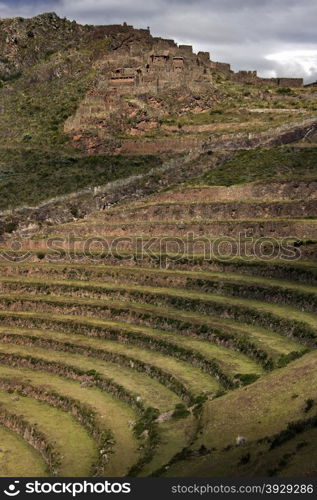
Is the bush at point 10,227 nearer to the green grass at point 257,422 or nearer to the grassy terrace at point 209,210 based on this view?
the grassy terrace at point 209,210

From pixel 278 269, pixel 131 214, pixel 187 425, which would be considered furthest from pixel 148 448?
pixel 131 214

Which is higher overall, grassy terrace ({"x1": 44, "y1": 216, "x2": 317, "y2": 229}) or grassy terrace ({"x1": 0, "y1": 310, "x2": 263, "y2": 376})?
grassy terrace ({"x1": 44, "y1": 216, "x2": 317, "y2": 229})

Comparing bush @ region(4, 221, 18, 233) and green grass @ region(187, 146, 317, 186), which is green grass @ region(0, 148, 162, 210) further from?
green grass @ region(187, 146, 317, 186)

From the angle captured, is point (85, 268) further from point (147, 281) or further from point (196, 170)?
→ point (196, 170)

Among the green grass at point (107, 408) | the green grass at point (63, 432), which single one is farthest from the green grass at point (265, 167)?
the green grass at point (63, 432)

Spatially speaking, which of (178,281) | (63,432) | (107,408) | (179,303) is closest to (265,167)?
(178,281)

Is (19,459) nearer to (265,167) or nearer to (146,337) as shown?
(146,337)

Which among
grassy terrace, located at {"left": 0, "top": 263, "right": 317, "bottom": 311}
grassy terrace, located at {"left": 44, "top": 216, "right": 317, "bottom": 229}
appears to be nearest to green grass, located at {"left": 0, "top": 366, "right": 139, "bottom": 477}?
grassy terrace, located at {"left": 0, "top": 263, "right": 317, "bottom": 311}
